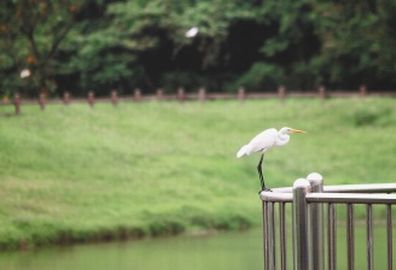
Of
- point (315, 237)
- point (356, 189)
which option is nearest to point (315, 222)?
point (315, 237)

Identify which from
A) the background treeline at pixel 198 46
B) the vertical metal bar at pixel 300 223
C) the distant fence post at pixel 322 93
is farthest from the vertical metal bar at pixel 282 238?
the distant fence post at pixel 322 93

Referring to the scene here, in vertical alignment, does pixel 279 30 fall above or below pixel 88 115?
above

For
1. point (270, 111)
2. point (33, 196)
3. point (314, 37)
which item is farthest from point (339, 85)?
point (33, 196)

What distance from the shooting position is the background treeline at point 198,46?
30484 millimetres

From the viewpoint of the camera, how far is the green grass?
19922mm

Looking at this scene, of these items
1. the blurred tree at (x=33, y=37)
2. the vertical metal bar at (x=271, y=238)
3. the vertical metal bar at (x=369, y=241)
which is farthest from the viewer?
the blurred tree at (x=33, y=37)

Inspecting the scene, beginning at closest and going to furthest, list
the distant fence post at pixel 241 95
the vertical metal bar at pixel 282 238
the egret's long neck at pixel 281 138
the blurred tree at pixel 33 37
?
1. the vertical metal bar at pixel 282 238
2. the egret's long neck at pixel 281 138
3. the blurred tree at pixel 33 37
4. the distant fence post at pixel 241 95

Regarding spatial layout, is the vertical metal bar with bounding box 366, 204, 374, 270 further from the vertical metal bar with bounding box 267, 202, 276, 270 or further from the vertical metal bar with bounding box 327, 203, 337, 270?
the vertical metal bar with bounding box 267, 202, 276, 270

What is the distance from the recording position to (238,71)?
34.9 metres

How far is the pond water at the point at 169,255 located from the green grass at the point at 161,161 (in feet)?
2.87

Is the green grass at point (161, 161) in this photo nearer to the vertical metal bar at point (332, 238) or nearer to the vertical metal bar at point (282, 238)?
the vertical metal bar at point (282, 238)

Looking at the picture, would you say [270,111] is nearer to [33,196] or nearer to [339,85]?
[339,85]

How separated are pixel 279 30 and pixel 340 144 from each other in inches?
358

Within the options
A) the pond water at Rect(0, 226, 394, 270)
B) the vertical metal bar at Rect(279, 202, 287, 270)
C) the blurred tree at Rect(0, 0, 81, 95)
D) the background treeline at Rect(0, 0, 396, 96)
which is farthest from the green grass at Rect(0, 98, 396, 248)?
the vertical metal bar at Rect(279, 202, 287, 270)
